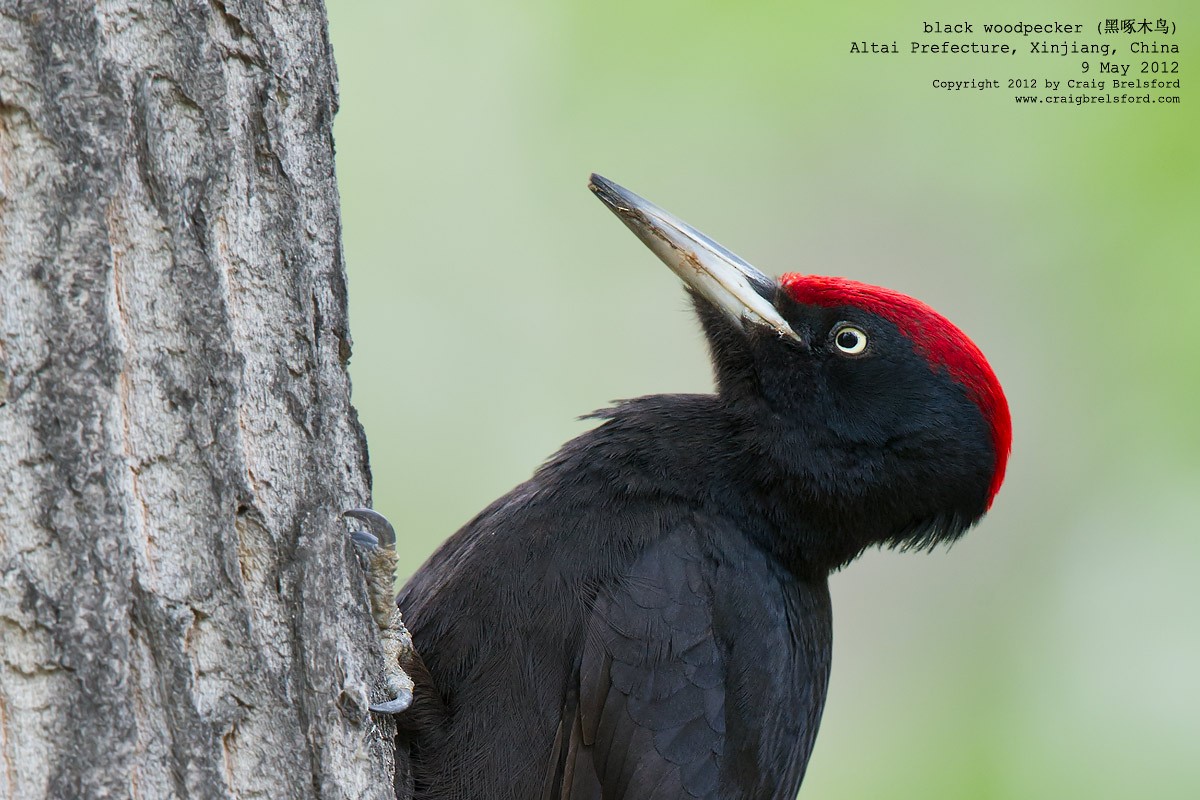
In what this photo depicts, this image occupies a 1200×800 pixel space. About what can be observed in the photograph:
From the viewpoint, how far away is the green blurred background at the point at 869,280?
564 cm

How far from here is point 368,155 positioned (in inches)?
235

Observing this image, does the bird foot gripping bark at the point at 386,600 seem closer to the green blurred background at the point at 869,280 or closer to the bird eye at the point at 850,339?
the bird eye at the point at 850,339

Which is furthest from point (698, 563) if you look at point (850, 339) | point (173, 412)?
point (173, 412)

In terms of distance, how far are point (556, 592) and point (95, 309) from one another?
1.45m

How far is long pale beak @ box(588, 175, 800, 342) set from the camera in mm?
3340

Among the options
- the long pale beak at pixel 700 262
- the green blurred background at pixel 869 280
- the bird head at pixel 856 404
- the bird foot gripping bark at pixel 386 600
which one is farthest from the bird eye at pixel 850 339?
Result: the green blurred background at pixel 869 280

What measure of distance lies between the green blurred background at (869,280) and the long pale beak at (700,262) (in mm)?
2236

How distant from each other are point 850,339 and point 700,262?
0.46m

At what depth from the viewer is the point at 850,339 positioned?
342cm

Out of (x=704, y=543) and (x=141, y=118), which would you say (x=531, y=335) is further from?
(x=141, y=118)

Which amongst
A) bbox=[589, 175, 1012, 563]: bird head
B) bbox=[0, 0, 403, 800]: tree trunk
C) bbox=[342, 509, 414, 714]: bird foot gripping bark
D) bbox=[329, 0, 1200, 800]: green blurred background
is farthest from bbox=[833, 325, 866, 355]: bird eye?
bbox=[329, 0, 1200, 800]: green blurred background

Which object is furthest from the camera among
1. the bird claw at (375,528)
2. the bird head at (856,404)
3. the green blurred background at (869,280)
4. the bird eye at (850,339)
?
the green blurred background at (869,280)

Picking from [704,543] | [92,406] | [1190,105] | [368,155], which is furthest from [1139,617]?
[92,406]

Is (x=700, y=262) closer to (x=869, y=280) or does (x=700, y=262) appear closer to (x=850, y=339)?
(x=850, y=339)
